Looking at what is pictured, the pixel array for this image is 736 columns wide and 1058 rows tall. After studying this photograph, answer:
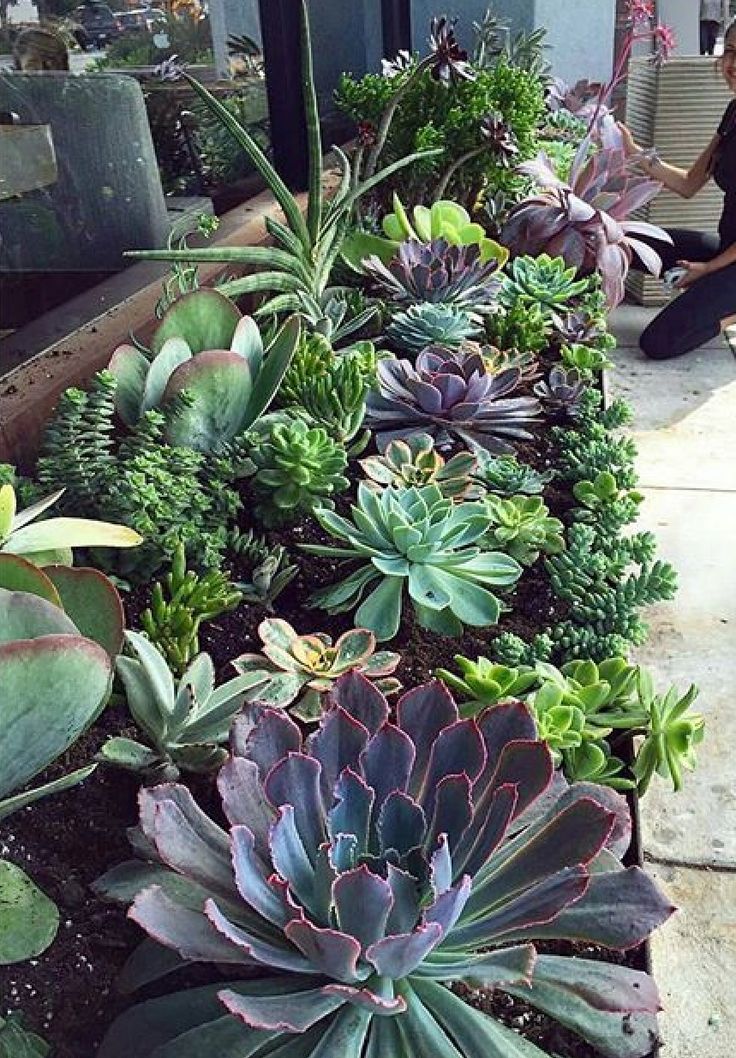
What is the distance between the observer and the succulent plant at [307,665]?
1.11m

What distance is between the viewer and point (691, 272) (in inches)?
160

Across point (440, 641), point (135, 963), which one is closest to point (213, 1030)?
point (135, 963)

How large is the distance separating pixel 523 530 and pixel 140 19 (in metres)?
1.55

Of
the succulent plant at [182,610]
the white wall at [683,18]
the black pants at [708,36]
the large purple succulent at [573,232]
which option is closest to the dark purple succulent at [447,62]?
the large purple succulent at [573,232]

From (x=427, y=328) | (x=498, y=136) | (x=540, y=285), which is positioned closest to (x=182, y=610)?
(x=427, y=328)

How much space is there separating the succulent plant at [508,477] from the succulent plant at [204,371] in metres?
0.37

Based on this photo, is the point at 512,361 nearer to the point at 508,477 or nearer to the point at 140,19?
the point at 508,477

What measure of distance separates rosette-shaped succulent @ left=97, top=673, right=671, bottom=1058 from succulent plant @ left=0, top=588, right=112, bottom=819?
0.09 m

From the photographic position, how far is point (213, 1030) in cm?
78

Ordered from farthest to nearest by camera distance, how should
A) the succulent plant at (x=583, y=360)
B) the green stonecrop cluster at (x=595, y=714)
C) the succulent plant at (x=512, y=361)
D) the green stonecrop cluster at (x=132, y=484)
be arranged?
the succulent plant at (x=583, y=360) < the succulent plant at (x=512, y=361) < the green stonecrop cluster at (x=132, y=484) < the green stonecrop cluster at (x=595, y=714)

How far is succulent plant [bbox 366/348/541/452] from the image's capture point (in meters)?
1.70

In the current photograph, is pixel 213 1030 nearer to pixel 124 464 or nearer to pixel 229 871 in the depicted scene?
pixel 229 871

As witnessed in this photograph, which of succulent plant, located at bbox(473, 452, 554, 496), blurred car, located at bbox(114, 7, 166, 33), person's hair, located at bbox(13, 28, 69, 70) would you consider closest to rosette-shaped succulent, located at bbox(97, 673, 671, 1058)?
succulent plant, located at bbox(473, 452, 554, 496)

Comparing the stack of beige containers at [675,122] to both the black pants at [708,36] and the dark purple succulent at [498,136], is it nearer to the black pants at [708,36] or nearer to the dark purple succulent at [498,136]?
the dark purple succulent at [498,136]
